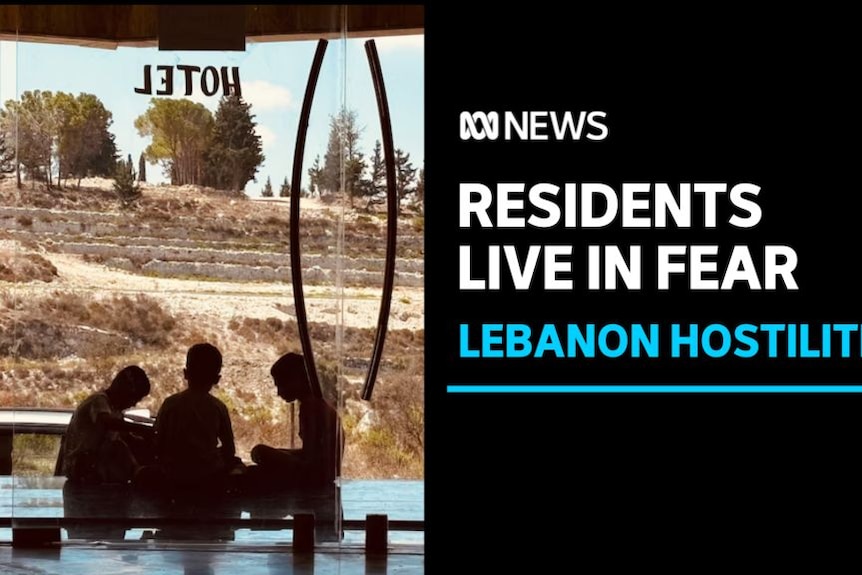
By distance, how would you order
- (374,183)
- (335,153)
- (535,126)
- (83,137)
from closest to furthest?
(535,126), (335,153), (83,137), (374,183)

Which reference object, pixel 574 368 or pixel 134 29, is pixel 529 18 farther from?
pixel 134 29

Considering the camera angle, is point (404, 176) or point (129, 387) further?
point (404, 176)

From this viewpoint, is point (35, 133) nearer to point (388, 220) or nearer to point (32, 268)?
point (32, 268)

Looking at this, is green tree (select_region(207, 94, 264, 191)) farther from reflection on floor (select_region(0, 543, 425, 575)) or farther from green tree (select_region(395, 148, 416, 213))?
green tree (select_region(395, 148, 416, 213))

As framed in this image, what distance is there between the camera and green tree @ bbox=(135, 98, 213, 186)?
623 centimetres

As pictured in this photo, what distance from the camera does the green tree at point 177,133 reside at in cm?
623

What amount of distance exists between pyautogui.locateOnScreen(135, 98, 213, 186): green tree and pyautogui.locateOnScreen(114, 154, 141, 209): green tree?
0.34 feet

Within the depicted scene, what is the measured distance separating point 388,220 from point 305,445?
91cm

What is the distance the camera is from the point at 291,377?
628cm

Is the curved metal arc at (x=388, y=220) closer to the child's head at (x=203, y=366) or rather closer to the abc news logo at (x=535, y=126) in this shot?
the child's head at (x=203, y=366)

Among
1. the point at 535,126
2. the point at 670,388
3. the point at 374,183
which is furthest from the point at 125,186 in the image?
the point at 374,183

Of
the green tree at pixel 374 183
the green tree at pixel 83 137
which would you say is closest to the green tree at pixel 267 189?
the green tree at pixel 83 137

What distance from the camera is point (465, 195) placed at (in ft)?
12.7

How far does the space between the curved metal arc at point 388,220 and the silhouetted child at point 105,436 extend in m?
0.91
